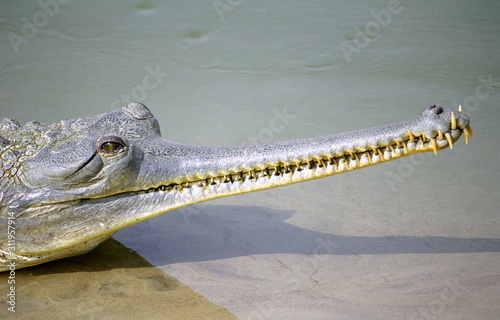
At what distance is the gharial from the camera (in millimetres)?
3449

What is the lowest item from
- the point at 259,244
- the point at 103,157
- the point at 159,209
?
the point at 259,244

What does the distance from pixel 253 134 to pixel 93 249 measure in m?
2.82

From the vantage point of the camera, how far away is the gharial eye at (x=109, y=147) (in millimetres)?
3666

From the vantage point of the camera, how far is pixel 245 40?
9055mm

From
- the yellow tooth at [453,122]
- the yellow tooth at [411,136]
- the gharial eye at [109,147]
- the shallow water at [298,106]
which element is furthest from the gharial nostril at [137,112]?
the yellow tooth at [453,122]

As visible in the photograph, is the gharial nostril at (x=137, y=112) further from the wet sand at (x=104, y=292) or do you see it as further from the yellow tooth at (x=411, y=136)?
the yellow tooth at (x=411, y=136)

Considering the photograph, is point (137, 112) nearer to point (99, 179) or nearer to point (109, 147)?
point (109, 147)

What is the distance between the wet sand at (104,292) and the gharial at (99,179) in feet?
0.66

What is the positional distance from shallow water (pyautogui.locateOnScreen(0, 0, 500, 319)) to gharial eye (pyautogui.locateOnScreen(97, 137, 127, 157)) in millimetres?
1133

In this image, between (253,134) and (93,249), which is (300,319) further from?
Result: (253,134)

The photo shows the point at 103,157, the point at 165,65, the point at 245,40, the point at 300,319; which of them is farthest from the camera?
the point at 245,40

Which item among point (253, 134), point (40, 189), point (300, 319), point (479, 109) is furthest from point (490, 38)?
point (40, 189)

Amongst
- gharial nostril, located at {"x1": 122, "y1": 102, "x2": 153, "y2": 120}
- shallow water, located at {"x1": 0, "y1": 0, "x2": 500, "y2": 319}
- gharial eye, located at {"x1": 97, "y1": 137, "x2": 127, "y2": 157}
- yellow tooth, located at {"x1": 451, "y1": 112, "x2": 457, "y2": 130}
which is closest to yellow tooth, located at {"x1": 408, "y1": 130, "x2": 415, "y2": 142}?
yellow tooth, located at {"x1": 451, "y1": 112, "x2": 457, "y2": 130}

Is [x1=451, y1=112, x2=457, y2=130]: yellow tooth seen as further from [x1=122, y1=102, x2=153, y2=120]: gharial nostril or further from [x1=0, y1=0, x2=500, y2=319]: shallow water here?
[x1=122, y1=102, x2=153, y2=120]: gharial nostril
